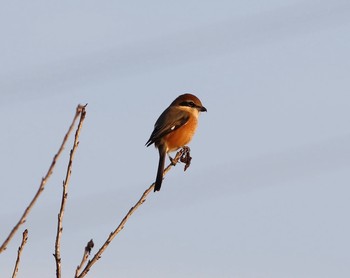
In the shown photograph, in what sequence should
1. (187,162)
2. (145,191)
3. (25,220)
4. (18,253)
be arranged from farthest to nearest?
(187,162), (145,191), (18,253), (25,220)

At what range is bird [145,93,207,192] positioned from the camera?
28.7 feet

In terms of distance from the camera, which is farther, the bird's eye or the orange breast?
the bird's eye

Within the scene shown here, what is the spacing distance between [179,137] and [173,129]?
0.42 ft

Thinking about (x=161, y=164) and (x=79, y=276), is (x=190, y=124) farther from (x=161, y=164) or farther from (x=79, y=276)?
(x=79, y=276)

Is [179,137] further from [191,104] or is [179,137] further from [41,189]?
[41,189]

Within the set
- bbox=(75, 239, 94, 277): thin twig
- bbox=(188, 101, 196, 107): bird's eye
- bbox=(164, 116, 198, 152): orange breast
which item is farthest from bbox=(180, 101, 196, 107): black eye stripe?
bbox=(75, 239, 94, 277): thin twig

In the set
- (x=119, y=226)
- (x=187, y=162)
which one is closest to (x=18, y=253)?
(x=119, y=226)

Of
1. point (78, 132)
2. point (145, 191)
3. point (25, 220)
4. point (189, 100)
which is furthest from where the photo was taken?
point (189, 100)

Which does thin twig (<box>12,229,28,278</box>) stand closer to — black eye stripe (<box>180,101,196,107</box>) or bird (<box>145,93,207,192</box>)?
bird (<box>145,93,207,192</box>)

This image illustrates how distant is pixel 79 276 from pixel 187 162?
3.48 meters

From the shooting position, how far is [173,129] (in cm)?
884

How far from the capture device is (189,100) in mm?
9648

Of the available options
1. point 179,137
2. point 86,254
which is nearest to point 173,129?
point 179,137

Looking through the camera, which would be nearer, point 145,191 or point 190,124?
point 145,191
